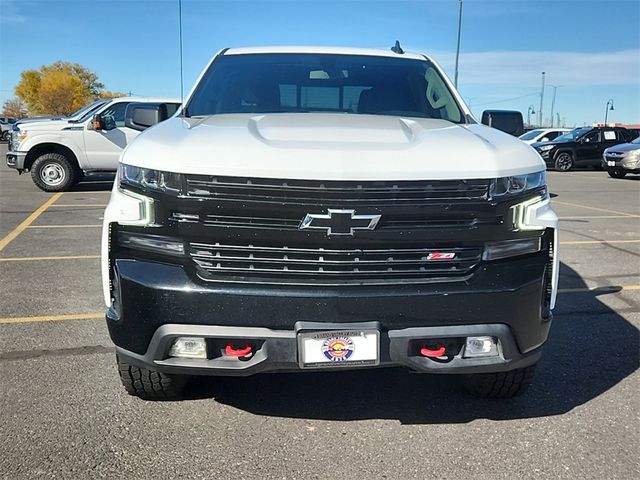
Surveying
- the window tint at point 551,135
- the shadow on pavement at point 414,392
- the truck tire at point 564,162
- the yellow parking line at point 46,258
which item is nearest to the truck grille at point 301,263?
the shadow on pavement at point 414,392

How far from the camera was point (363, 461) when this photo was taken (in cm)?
265

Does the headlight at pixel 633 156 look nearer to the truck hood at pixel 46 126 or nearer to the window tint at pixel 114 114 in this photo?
the window tint at pixel 114 114

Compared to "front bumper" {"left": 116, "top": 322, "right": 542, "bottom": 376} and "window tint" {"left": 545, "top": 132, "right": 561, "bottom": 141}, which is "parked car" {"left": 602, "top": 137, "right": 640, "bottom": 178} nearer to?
"window tint" {"left": 545, "top": 132, "right": 561, "bottom": 141}

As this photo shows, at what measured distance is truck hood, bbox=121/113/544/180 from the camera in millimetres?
2418

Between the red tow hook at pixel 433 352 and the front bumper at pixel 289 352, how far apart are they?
0.02m

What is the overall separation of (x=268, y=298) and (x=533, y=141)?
2316 centimetres

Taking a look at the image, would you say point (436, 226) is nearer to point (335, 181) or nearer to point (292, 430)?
point (335, 181)

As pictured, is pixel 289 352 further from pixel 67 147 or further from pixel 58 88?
pixel 58 88

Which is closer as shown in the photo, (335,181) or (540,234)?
(335,181)

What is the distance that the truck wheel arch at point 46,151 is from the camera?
1235cm

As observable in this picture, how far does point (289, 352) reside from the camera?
247cm

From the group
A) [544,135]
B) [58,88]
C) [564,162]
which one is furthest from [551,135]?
[58,88]

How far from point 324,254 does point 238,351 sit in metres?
0.55

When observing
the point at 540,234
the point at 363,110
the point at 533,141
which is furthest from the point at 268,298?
the point at 533,141
